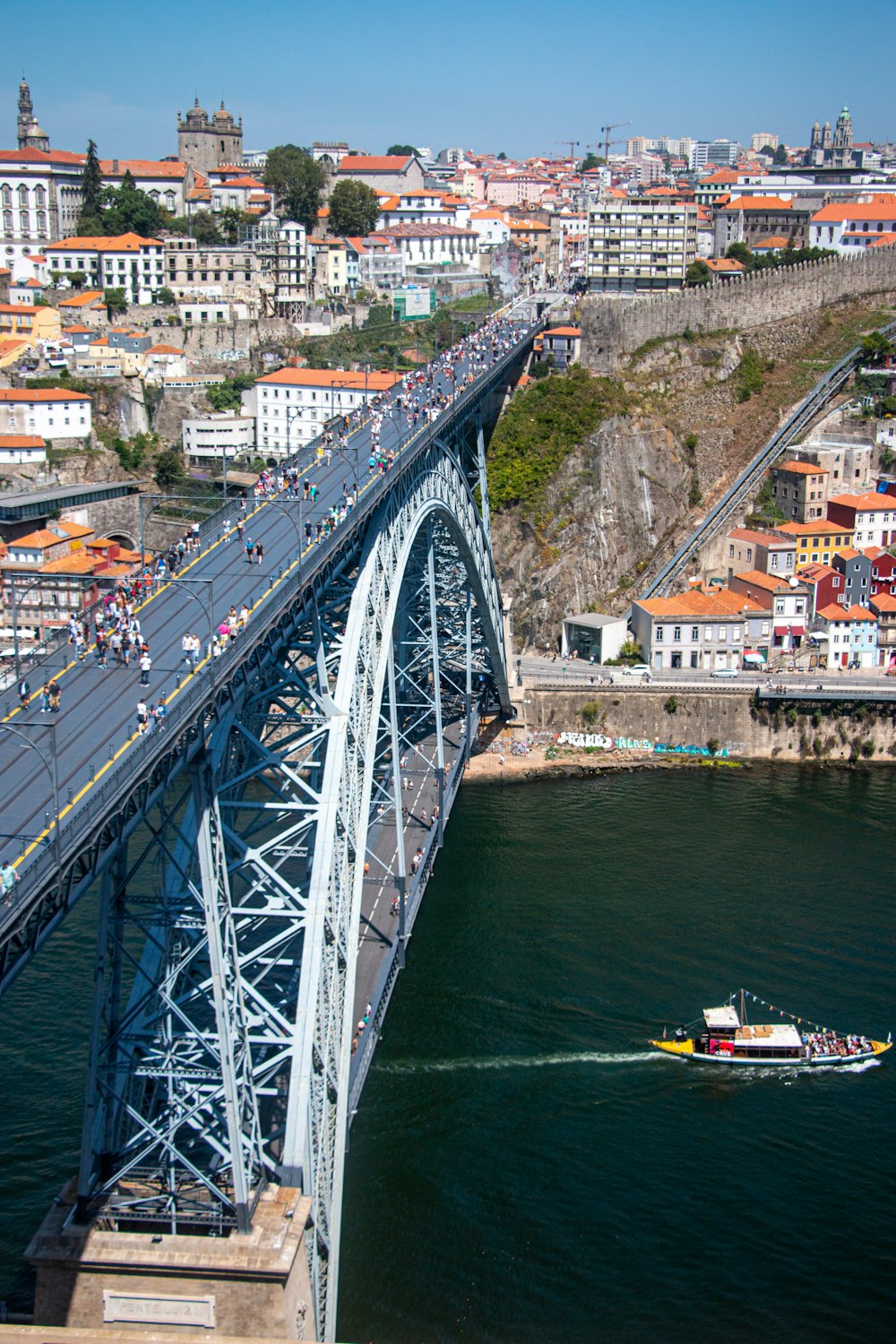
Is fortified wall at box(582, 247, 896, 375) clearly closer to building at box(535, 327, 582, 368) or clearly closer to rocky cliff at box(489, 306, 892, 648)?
building at box(535, 327, 582, 368)

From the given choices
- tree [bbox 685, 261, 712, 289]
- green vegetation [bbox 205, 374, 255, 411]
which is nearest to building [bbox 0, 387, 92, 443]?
green vegetation [bbox 205, 374, 255, 411]

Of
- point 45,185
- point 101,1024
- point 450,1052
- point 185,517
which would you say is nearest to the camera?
point 101,1024

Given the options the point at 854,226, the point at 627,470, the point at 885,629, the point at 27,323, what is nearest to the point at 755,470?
the point at 627,470

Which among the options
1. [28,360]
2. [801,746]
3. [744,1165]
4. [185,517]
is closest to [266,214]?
[28,360]

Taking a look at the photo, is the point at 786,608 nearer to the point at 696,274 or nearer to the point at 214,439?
the point at 696,274

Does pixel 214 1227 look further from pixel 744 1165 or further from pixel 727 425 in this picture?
pixel 727 425
